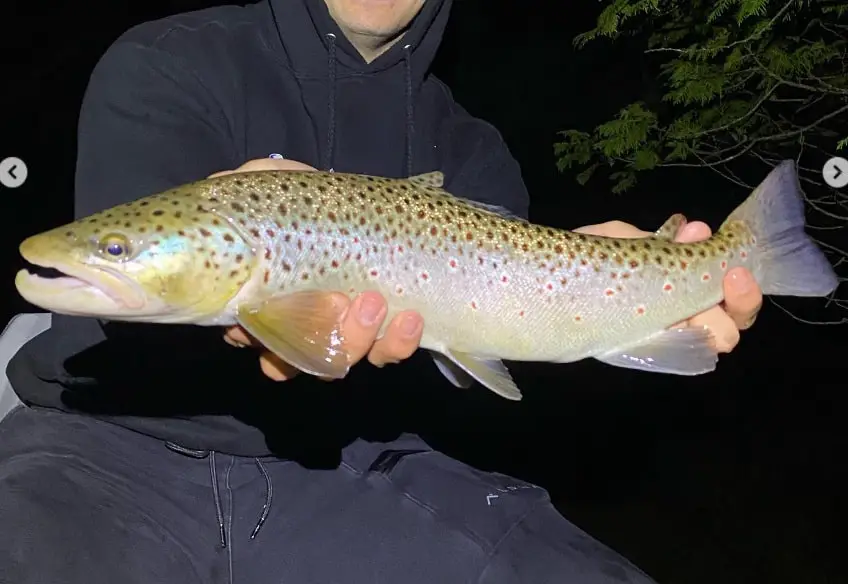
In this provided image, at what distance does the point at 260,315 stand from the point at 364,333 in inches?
11.9

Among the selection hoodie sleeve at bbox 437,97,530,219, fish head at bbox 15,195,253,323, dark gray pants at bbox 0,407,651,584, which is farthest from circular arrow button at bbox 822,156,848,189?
fish head at bbox 15,195,253,323

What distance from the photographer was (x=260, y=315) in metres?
2.26

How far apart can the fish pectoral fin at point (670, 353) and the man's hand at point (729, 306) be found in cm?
7

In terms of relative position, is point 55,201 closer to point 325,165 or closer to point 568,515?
point 568,515

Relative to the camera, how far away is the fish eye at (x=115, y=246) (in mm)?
2119

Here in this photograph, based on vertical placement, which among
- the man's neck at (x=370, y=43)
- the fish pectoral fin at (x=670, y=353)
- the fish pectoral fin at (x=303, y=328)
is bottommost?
the fish pectoral fin at (x=670, y=353)

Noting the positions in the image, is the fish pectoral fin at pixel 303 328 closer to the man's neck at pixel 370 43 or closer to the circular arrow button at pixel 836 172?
the man's neck at pixel 370 43

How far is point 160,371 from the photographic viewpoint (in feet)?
9.25

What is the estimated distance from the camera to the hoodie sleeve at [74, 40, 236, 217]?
2625 millimetres

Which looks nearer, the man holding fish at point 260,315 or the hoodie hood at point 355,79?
the man holding fish at point 260,315

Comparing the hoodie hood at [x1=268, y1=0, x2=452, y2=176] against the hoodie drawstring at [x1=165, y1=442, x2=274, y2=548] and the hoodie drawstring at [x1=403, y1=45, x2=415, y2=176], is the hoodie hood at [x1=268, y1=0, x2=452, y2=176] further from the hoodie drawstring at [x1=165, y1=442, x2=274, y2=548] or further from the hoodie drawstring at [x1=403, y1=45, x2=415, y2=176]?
the hoodie drawstring at [x1=165, y1=442, x2=274, y2=548]

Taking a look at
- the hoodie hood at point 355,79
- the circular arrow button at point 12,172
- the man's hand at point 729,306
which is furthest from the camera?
the circular arrow button at point 12,172

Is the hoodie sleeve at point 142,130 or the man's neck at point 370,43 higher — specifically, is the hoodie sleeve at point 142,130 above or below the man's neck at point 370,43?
below

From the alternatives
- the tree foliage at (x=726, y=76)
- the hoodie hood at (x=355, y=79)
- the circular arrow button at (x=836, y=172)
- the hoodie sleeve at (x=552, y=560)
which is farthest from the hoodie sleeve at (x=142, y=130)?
the circular arrow button at (x=836, y=172)
